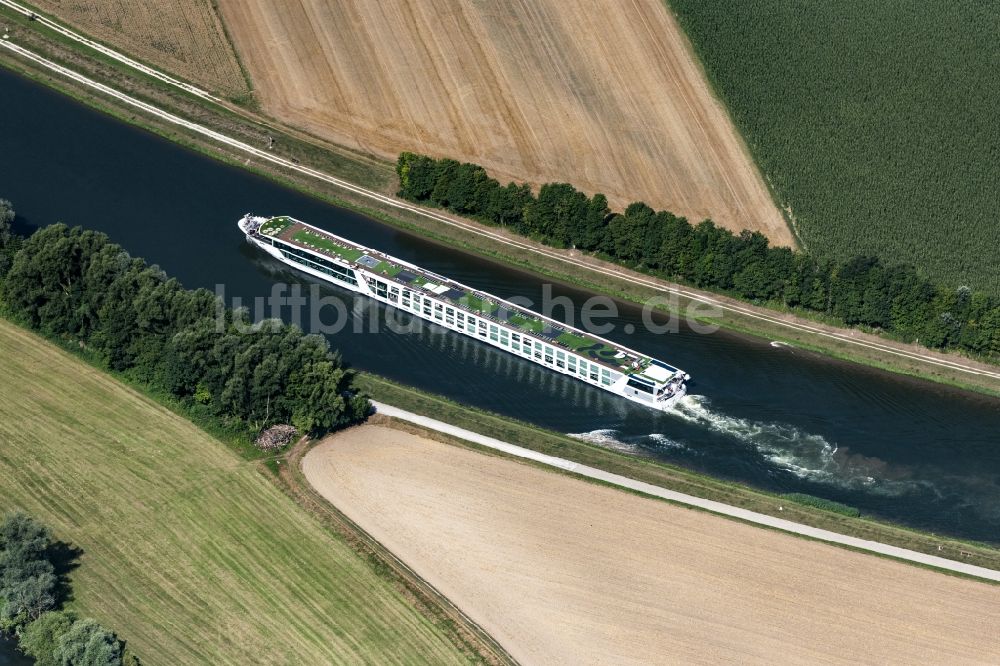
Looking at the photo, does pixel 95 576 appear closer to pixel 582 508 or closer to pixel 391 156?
pixel 582 508

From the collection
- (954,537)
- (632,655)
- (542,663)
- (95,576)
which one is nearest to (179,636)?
(95,576)

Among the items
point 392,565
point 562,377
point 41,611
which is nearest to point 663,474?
point 562,377

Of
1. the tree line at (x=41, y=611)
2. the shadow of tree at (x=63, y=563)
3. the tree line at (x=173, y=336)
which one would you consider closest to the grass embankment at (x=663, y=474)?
the tree line at (x=173, y=336)

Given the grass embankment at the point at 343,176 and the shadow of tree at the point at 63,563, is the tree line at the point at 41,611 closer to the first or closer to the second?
the shadow of tree at the point at 63,563

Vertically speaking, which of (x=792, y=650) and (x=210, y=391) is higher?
(x=210, y=391)

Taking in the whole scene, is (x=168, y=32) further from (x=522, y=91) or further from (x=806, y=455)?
(x=806, y=455)

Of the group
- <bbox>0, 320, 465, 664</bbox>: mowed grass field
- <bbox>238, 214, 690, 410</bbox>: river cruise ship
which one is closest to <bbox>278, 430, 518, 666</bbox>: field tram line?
<bbox>0, 320, 465, 664</bbox>: mowed grass field
